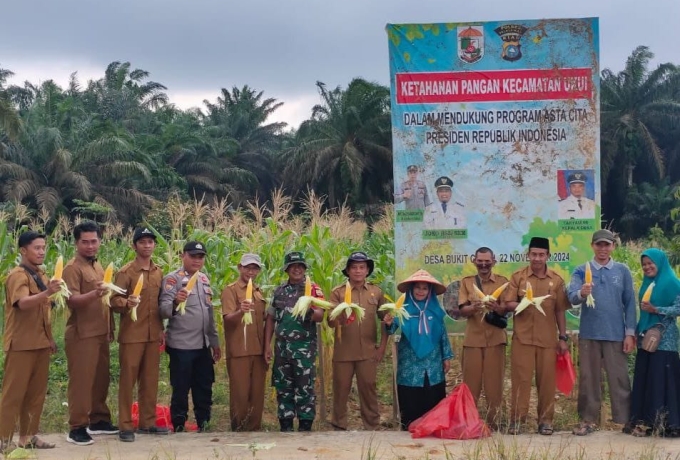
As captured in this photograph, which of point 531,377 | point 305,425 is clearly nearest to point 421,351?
point 531,377

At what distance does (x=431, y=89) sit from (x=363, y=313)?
2354 millimetres

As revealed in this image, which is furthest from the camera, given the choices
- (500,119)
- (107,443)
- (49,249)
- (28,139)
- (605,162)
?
(605,162)

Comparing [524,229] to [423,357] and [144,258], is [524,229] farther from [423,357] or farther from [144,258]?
[144,258]

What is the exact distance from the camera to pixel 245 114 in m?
43.8

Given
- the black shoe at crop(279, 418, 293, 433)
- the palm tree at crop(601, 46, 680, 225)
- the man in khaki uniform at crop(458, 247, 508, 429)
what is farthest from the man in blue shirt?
the palm tree at crop(601, 46, 680, 225)

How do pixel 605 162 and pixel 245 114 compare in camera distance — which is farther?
pixel 245 114

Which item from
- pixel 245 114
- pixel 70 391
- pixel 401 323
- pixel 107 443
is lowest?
pixel 107 443

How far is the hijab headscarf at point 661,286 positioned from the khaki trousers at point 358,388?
2450mm

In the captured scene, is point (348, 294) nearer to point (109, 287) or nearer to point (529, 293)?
point (529, 293)

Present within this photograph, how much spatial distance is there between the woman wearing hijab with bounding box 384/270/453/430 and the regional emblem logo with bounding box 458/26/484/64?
2228 millimetres

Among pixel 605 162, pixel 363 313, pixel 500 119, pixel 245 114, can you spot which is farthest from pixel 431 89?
pixel 245 114

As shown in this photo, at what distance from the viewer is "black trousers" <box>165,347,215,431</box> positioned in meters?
6.88

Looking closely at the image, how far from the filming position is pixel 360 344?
708 centimetres

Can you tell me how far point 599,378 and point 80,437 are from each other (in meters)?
Result: 4.50
